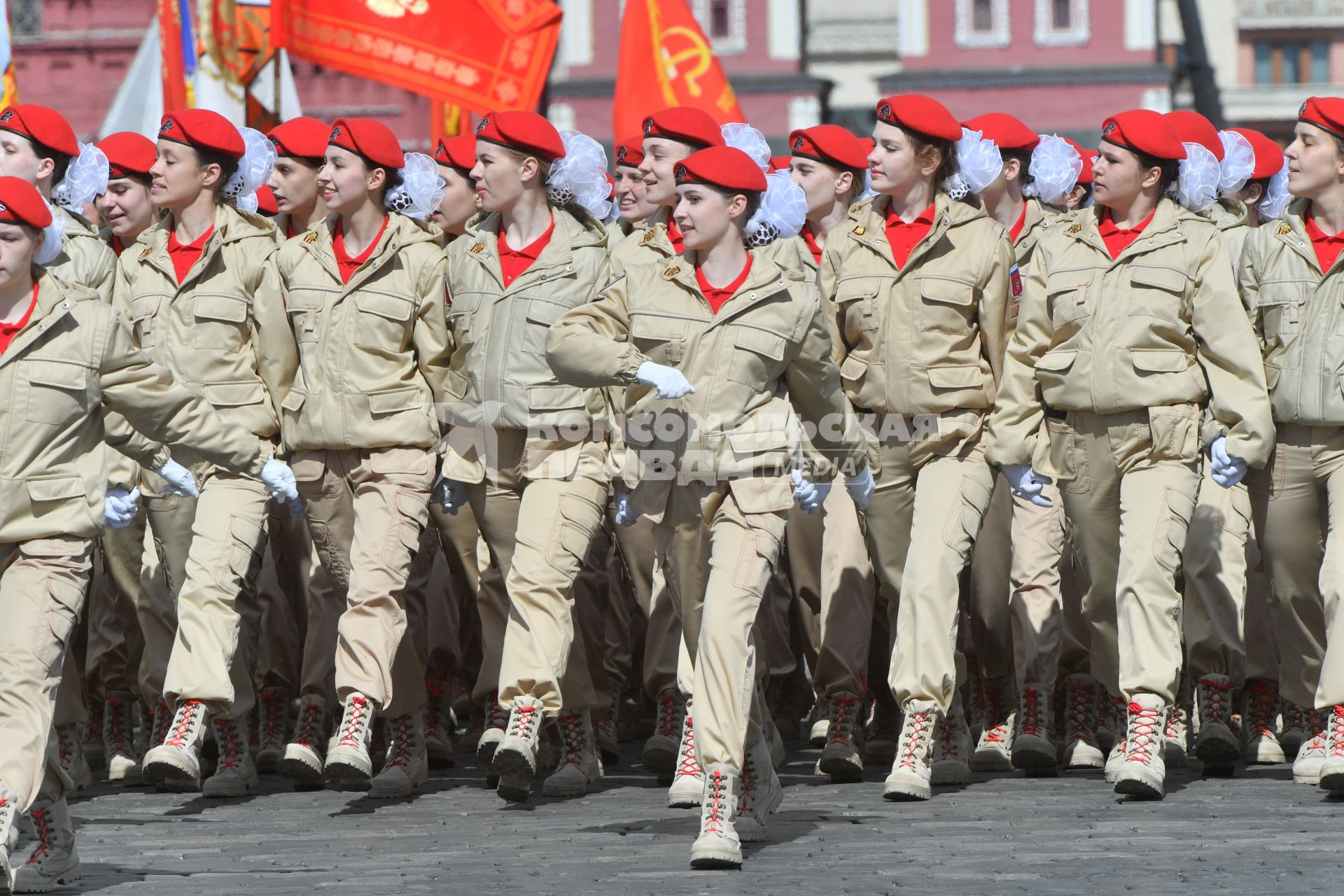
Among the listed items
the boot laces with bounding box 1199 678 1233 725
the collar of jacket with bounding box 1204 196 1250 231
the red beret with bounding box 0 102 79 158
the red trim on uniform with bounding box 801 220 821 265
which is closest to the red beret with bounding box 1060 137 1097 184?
the collar of jacket with bounding box 1204 196 1250 231

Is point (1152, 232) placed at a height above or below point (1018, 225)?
below

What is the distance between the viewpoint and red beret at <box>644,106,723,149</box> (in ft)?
28.3

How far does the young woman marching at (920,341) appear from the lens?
8.47 metres

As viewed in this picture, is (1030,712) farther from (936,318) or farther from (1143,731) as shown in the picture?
(936,318)

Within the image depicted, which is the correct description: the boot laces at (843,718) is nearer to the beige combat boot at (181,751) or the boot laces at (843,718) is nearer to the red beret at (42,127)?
the beige combat boot at (181,751)

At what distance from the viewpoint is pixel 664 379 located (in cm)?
713

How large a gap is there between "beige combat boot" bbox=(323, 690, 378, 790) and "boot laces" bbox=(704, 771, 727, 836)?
1.60 metres

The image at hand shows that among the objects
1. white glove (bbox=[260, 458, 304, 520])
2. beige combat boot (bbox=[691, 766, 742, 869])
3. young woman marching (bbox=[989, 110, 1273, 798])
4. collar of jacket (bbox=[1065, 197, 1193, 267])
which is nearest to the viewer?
beige combat boot (bbox=[691, 766, 742, 869])

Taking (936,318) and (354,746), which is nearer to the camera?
(354,746)

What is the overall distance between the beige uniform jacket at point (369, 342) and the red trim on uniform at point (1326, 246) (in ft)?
10.7

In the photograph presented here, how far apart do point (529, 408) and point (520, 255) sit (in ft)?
2.06

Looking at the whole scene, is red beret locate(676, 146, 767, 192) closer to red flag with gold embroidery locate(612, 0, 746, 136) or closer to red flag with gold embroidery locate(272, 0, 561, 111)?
red flag with gold embroidery locate(612, 0, 746, 136)

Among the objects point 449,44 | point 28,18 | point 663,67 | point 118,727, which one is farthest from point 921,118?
point 28,18

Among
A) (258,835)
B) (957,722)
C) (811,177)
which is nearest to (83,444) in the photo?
(258,835)
